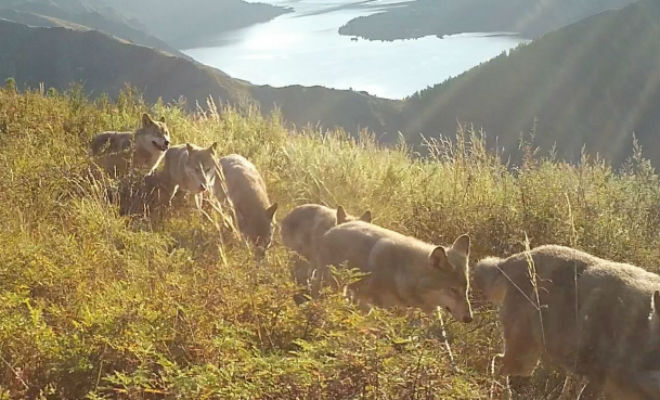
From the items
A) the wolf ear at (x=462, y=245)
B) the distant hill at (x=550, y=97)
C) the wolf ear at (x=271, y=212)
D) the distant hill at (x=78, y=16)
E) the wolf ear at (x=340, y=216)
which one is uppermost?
the distant hill at (x=78, y=16)

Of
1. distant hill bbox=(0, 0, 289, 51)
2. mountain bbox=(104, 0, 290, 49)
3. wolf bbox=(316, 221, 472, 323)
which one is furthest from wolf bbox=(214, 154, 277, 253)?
mountain bbox=(104, 0, 290, 49)

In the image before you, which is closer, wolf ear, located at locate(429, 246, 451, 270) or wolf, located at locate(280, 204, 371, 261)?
wolf ear, located at locate(429, 246, 451, 270)

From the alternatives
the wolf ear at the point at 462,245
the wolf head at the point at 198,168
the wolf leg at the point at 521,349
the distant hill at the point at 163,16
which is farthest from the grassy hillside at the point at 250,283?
the distant hill at the point at 163,16

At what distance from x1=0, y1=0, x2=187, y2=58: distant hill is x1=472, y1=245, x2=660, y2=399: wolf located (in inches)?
5708

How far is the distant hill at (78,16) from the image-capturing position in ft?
468

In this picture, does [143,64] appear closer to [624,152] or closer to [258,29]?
[258,29]

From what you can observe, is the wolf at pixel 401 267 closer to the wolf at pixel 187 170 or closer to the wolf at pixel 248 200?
the wolf at pixel 248 200

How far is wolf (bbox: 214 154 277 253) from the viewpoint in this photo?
23.7 ft

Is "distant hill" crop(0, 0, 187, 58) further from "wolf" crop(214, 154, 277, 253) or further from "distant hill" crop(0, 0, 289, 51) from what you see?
"wolf" crop(214, 154, 277, 253)

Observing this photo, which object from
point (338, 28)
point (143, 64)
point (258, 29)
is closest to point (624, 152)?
point (338, 28)

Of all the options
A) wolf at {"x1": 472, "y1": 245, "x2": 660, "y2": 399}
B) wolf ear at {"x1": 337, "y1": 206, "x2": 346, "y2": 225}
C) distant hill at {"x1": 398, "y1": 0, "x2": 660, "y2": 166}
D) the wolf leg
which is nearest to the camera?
wolf at {"x1": 472, "y1": 245, "x2": 660, "y2": 399}

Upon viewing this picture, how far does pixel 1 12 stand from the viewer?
458 ft

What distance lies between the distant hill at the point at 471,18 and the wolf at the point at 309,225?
34.6 meters

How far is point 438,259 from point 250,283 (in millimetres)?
1725
